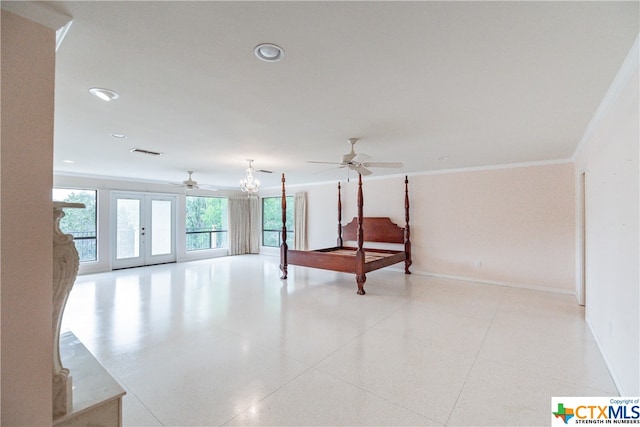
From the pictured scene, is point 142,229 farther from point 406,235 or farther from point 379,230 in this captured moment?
point 406,235

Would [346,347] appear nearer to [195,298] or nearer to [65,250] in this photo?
[65,250]

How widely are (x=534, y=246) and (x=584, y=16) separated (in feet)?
14.7

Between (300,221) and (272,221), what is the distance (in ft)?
5.17

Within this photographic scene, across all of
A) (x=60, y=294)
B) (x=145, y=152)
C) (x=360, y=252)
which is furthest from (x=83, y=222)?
(x=60, y=294)

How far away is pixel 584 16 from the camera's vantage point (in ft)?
4.32

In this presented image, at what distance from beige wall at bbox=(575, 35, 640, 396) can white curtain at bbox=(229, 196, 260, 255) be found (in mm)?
8243

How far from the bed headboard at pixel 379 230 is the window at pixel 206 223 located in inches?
171

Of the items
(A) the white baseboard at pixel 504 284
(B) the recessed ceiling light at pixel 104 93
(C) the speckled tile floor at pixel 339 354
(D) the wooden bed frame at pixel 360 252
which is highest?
(B) the recessed ceiling light at pixel 104 93

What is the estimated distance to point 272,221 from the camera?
30.3 feet

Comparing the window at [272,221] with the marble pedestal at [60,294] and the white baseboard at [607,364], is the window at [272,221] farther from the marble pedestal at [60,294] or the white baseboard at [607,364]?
the marble pedestal at [60,294]

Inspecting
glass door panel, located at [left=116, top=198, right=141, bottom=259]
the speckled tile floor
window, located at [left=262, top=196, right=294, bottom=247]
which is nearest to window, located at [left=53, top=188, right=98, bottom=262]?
glass door panel, located at [left=116, top=198, right=141, bottom=259]

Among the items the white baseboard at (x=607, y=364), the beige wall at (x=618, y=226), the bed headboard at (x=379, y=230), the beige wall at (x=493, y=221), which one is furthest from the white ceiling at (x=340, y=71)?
the bed headboard at (x=379, y=230)

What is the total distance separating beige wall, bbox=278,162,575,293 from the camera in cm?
459

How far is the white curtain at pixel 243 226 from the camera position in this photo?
8.98 m
